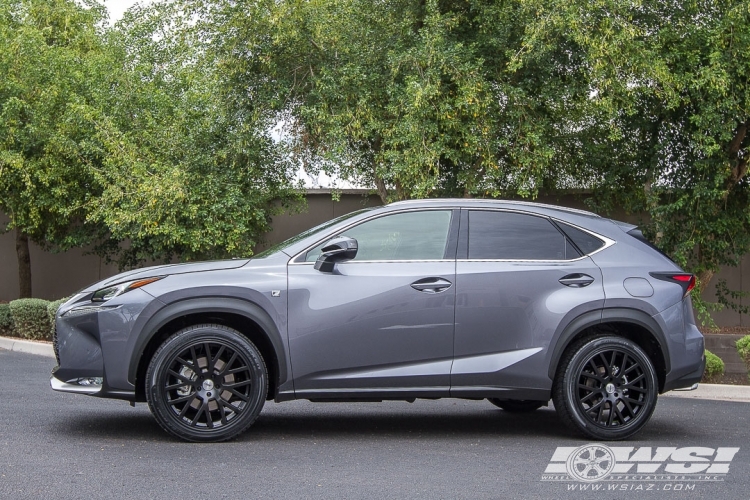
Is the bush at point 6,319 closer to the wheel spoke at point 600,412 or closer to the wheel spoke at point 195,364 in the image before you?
the wheel spoke at point 195,364

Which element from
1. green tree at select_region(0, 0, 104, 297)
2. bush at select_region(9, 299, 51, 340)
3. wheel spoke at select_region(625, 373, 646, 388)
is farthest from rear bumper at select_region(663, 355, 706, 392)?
green tree at select_region(0, 0, 104, 297)

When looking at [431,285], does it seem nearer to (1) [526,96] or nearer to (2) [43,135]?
(1) [526,96]

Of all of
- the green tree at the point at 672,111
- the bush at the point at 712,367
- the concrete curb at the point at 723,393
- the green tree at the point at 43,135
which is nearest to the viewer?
the concrete curb at the point at 723,393

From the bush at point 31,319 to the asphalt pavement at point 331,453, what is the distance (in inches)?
245

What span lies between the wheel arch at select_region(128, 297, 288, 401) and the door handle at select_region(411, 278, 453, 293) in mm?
1089

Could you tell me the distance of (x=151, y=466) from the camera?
5.90 meters

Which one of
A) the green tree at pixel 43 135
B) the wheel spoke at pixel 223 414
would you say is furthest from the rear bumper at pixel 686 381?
the green tree at pixel 43 135

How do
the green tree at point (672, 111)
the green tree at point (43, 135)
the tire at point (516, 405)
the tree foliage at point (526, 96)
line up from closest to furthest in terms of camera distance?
the tire at point (516, 405)
the green tree at point (672, 111)
the tree foliage at point (526, 96)
the green tree at point (43, 135)

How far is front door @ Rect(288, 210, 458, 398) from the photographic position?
6.64 meters

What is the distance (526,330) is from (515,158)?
25.4 feet

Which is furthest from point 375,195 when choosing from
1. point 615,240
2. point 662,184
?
point 615,240

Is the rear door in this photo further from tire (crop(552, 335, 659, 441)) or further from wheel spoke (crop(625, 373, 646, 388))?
wheel spoke (crop(625, 373, 646, 388))

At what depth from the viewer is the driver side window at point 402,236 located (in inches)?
272

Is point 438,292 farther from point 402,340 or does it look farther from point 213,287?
point 213,287
